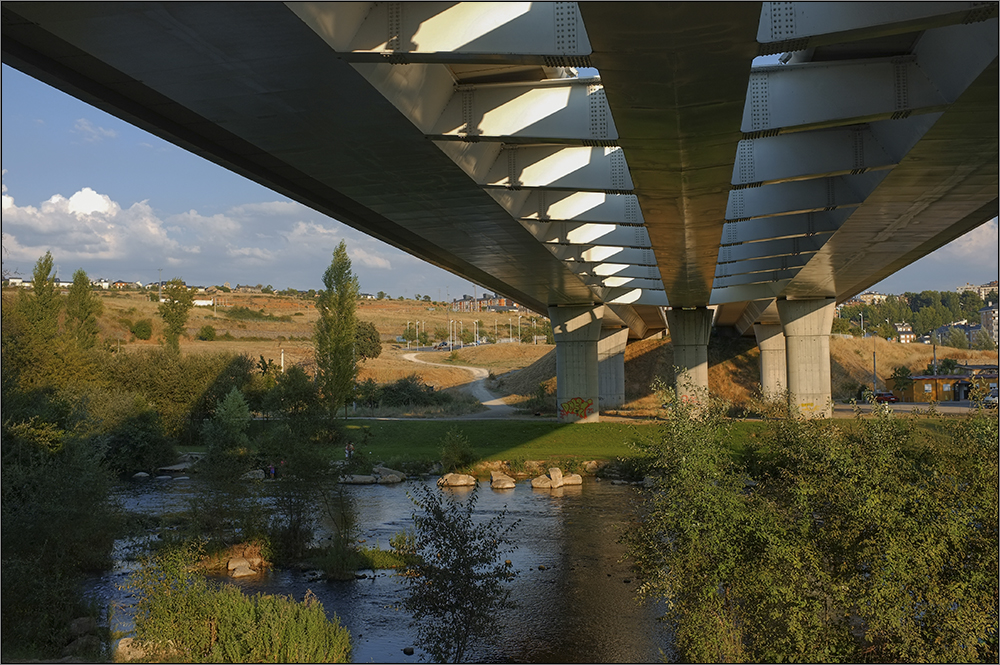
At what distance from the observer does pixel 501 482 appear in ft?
110

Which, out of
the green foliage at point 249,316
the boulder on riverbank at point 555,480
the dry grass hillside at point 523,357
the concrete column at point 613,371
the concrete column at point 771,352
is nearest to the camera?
the boulder on riverbank at point 555,480

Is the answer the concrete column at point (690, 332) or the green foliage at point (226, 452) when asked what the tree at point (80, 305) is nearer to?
the green foliage at point (226, 452)

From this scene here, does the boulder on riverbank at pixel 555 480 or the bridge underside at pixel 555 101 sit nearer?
the bridge underside at pixel 555 101

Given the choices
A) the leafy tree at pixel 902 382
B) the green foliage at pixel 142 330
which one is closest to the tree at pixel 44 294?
the green foliage at pixel 142 330

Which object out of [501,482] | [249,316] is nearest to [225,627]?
[501,482]

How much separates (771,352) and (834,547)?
5342 centimetres

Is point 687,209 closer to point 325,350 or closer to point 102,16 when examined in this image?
point 102,16

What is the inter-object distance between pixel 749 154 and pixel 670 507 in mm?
6892

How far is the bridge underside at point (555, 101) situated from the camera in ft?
25.0

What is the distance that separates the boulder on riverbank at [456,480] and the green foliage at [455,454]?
8.19 feet

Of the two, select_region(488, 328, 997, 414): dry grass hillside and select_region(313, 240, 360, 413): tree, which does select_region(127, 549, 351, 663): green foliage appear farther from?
select_region(488, 328, 997, 414): dry grass hillside

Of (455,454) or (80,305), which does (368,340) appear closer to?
(80,305)

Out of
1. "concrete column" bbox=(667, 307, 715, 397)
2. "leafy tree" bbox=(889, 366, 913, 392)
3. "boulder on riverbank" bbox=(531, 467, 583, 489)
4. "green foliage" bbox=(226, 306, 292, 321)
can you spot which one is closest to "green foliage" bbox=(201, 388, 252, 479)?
"boulder on riverbank" bbox=(531, 467, 583, 489)

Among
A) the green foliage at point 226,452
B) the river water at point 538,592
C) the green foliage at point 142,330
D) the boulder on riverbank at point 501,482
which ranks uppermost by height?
the green foliage at point 142,330
